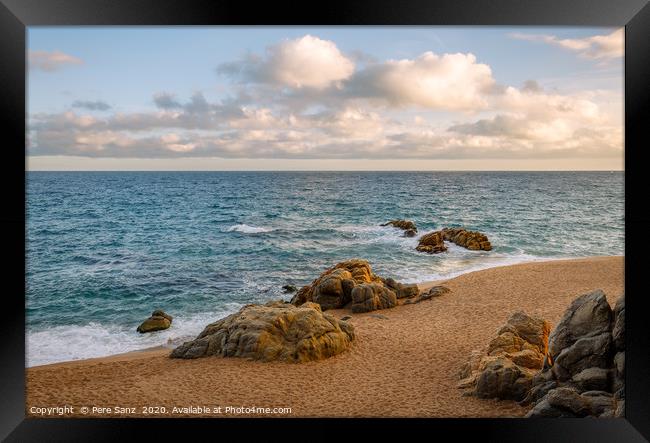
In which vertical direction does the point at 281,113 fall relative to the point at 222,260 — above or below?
above

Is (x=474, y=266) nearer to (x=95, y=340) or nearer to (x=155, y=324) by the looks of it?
(x=155, y=324)

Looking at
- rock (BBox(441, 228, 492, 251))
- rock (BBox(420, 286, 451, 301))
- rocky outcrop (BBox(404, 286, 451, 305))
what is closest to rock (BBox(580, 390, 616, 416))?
rocky outcrop (BBox(404, 286, 451, 305))

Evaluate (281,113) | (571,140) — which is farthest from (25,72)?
(571,140)

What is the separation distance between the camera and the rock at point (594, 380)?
228 inches

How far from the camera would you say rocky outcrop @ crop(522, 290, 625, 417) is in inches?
221

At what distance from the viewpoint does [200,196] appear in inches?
1735

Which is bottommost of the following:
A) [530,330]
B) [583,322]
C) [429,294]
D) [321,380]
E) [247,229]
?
[321,380]

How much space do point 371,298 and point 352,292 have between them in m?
0.58

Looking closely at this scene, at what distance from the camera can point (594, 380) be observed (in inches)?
229

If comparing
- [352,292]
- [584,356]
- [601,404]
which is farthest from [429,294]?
[601,404]

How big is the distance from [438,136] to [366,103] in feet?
23.0

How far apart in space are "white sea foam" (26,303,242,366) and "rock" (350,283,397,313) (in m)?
4.38

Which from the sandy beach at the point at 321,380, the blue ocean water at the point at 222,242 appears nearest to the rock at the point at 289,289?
the blue ocean water at the point at 222,242
